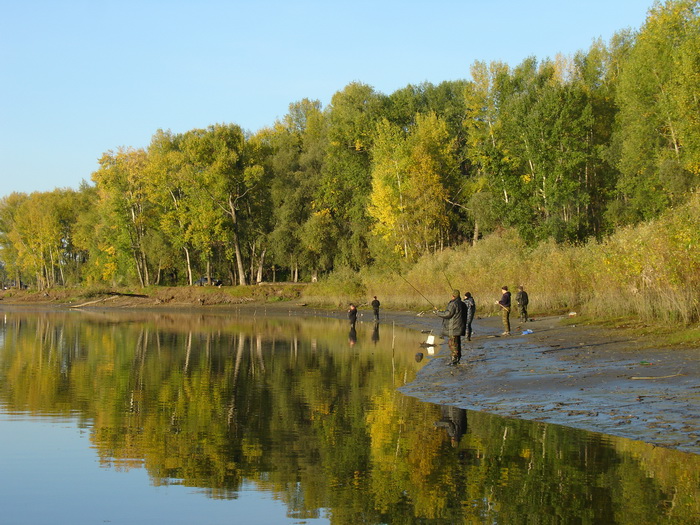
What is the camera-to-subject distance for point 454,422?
15.2 metres

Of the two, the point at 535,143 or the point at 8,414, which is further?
the point at 535,143

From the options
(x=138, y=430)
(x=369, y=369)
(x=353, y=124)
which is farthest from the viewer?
(x=353, y=124)

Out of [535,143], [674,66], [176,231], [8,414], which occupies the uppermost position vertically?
[674,66]

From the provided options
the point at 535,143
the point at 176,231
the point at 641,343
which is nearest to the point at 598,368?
the point at 641,343

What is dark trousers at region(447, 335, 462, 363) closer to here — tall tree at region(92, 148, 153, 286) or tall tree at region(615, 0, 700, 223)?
tall tree at region(615, 0, 700, 223)

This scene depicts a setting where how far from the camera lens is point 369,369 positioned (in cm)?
2527

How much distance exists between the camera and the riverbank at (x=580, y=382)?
13.8 meters

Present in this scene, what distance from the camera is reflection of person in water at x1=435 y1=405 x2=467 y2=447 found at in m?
13.9

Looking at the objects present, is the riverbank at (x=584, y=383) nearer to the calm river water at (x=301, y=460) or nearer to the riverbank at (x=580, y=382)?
the riverbank at (x=580, y=382)

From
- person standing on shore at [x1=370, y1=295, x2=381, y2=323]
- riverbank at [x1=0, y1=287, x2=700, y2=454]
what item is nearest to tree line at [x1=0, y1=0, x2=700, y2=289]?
person standing on shore at [x1=370, y1=295, x2=381, y2=323]

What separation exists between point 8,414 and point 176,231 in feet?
221

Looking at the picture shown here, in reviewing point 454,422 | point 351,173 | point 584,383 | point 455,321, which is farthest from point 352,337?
point 351,173

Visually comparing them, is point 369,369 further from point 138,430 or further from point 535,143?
point 535,143

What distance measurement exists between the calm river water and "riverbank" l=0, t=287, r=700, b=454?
2.21 feet
